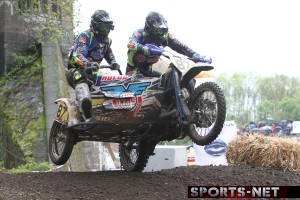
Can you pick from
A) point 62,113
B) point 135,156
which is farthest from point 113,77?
point 135,156

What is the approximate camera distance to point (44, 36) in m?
12.7

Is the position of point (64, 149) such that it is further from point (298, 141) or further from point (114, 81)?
point (298, 141)

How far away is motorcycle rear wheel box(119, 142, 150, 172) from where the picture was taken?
→ 7.59 metres

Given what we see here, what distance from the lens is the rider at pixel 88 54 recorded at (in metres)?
6.34

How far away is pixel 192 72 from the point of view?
5.84 m

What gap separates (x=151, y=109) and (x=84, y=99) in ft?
3.19

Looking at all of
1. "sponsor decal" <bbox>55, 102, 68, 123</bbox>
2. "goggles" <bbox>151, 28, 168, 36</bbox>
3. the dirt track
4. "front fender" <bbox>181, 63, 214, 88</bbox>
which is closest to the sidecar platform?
"sponsor decal" <bbox>55, 102, 68, 123</bbox>

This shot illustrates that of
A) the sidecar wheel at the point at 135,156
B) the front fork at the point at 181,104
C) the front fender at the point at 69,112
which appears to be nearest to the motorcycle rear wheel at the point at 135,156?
the sidecar wheel at the point at 135,156

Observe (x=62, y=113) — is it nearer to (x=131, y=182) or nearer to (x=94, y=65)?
(x=94, y=65)

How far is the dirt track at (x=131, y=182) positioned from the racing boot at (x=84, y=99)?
936 mm

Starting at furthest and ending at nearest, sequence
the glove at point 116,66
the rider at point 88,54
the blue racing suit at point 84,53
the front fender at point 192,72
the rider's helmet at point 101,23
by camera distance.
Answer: the glove at point 116,66 < the rider's helmet at point 101,23 < the blue racing suit at point 84,53 < the rider at point 88,54 < the front fender at point 192,72

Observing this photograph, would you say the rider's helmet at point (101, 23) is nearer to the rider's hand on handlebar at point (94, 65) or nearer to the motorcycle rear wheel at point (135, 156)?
the rider's hand on handlebar at point (94, 65)

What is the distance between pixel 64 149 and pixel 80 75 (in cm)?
119

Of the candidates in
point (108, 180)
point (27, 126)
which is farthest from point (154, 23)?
point (27, 126)
